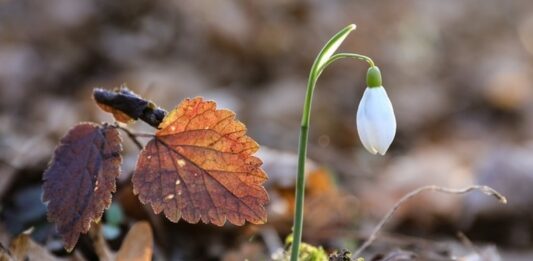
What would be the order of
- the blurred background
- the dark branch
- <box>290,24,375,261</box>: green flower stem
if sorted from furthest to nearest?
the blurred background, the dark branch, <box>290,24,375,261</box>: green flower stem

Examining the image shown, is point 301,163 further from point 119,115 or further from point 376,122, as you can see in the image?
point 119,115

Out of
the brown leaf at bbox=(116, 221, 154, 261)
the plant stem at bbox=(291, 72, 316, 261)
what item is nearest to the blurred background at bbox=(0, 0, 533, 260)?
the brown leaf at bbox=(116, 221, 154, 261)

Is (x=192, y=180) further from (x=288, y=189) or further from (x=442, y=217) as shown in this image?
(x=442, y=217)

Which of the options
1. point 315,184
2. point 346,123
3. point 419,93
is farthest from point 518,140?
point 315,184

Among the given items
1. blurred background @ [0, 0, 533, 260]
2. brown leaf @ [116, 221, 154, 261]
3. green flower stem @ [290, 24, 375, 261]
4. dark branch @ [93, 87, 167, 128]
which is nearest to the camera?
green flower stem @ [290, 24, 375, 261]

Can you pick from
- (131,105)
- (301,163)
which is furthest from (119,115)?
(301,163)

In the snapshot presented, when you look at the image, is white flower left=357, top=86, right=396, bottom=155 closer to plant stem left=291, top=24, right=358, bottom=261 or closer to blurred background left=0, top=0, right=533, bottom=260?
plant stem left=291, top=24, right=358, bottom=261
